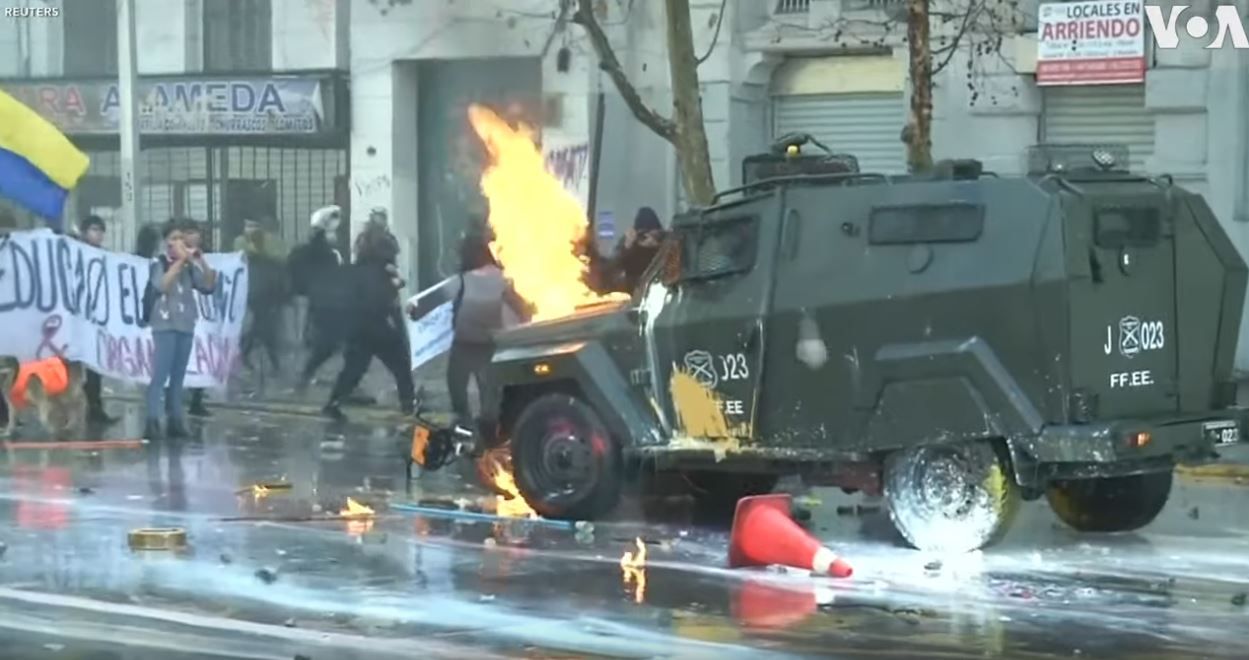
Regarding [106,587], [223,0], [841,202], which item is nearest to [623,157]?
[223,0]

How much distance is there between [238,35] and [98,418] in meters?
11.0

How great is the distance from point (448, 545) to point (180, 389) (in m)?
6.94

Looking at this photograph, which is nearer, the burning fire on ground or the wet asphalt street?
the wet asphalt street

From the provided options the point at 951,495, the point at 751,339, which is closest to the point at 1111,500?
the point at 951,495

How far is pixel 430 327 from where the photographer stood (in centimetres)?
1969

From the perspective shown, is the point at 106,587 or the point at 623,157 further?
the point at 623,157

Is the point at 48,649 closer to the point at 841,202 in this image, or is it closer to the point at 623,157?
the point at 841,202

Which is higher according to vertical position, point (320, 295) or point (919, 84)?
point (919, 84)

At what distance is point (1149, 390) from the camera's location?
1208cm

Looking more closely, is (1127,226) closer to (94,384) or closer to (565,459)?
(565,459)

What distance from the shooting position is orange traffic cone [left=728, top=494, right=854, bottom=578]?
11.5 metres

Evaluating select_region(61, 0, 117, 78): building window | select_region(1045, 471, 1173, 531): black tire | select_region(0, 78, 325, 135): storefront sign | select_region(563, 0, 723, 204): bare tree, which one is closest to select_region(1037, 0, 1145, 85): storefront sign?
select_region(563, 0, 723, 204): bare tree

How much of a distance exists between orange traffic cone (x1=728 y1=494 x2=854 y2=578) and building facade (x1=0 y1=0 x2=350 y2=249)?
58.9ft

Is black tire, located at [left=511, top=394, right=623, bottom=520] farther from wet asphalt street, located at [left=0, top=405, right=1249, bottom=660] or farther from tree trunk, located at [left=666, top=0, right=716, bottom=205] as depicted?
tree trunk, located at [left=666, top=0, right=716, bottom=205]
